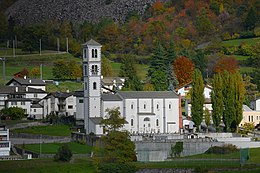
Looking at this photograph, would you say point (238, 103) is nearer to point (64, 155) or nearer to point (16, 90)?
point (64, 155)

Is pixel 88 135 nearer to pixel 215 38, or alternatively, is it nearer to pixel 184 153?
pixel 184 153

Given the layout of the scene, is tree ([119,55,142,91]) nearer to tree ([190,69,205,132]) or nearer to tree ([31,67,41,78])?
tree ([31,67,41,78])

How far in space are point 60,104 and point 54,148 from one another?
19.0 meters

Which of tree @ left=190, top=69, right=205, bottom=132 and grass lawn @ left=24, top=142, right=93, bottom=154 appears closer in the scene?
grass lawn @ left=24, top=142, right=93, bottom=154

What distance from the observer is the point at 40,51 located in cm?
14475

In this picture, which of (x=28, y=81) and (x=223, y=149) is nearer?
(x=223, y=149)

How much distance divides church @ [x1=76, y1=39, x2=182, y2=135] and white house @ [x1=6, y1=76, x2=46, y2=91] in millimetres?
14684

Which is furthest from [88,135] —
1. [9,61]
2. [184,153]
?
[9,61]

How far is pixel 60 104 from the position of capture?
101625 millimetres

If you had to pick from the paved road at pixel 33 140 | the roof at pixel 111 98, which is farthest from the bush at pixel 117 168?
the roof at pixel 111 98

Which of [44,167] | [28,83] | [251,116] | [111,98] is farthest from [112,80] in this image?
[44,167]

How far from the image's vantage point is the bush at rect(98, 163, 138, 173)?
7294cm

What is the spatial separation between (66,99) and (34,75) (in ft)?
76.1

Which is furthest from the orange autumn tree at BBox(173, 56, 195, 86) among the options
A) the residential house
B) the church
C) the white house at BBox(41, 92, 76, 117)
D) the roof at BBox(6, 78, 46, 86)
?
the church
